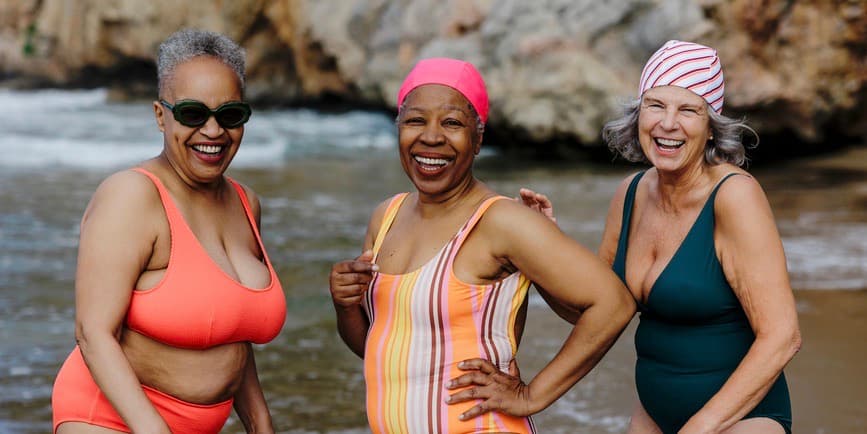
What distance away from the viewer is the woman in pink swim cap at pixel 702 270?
122 inches

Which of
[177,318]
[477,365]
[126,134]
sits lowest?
[126,134]

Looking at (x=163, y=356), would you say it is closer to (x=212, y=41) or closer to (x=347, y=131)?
Answer: (x=212, y=41)

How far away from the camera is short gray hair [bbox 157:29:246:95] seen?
313 cm

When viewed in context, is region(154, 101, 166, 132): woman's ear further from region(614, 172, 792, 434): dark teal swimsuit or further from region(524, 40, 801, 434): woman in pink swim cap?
region(614, 172, 792, 434): dark teal swimsuit

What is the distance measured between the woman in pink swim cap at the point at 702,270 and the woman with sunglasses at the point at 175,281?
3.13 feet

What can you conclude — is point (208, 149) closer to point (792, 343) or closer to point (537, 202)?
point (537, 202)

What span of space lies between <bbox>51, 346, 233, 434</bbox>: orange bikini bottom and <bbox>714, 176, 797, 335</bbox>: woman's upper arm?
1.64 m

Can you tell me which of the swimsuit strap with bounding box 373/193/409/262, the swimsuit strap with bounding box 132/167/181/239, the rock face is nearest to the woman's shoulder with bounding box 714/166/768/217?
the swimsuit strap with bounding box 373/193/409/262

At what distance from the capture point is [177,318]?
2986 millimetres

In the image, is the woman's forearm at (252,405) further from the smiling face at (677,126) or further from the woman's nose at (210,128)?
the smiling face at (677,126)

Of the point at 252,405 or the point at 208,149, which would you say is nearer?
the point at 208,149

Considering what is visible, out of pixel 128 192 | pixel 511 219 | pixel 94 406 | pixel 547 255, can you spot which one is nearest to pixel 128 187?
pixel 128 192

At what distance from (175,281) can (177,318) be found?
0.10 m

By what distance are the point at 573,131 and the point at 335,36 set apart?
778cm
